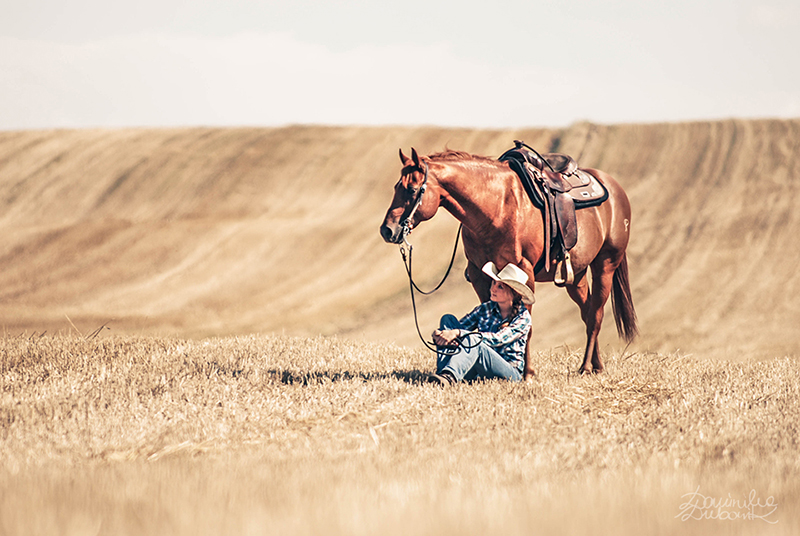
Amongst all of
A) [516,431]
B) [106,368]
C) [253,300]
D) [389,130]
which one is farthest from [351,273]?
[516,431]

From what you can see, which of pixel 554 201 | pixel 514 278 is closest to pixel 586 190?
pixel 554 201

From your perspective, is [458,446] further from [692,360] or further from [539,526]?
[692,360]

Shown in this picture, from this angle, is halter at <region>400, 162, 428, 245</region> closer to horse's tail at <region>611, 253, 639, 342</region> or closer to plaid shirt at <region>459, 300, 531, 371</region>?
plaid shirt at <region>459, 300, 531, 371</region>

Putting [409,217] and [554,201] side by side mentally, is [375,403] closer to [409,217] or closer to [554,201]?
[409,217]

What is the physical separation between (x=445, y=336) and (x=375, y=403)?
884mm

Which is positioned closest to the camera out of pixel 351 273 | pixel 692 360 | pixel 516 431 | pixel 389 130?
pixel 516 431

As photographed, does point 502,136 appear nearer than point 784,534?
No

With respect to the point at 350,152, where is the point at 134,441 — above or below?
below

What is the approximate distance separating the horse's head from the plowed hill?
955 cm

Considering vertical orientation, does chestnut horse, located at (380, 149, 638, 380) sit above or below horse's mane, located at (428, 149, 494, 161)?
below

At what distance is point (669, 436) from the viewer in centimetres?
484

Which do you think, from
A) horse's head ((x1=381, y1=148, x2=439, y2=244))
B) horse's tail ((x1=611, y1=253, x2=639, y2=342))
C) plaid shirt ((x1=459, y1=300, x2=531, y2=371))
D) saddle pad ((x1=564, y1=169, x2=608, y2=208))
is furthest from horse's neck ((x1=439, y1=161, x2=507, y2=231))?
horse's tail ((x1=611, y1=253, x2=639, y2=342))

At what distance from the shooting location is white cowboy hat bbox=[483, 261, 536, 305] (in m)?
6.07

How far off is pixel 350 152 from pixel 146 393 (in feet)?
77.9
